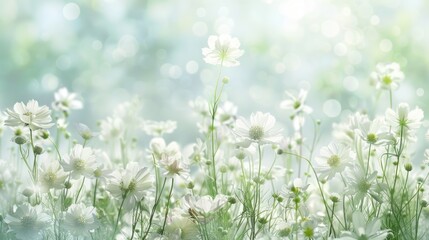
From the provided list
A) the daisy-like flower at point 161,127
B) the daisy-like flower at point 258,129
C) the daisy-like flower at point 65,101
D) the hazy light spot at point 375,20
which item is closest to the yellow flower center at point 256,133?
the daisy-like flower at point 258,129

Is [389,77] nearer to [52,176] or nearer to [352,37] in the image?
[52,176]

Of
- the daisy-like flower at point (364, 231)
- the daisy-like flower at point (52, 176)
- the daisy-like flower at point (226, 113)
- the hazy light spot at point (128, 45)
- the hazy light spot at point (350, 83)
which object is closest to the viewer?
the daisy-like flower at point (364, 231)

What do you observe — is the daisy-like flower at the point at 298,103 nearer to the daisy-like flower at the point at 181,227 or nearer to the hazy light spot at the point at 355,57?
the daisy-like flower at the point at 181,227

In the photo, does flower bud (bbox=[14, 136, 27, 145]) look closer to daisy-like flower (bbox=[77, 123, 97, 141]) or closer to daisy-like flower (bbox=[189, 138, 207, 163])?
daisy-like flower (bbox=[77, 123, 97, 141])

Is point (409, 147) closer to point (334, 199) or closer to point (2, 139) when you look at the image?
point (334, 199)

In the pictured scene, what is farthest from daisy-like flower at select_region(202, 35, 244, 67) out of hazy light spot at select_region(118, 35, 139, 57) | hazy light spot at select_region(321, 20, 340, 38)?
hazy light spot at select_region(118, 35, 139, 57)

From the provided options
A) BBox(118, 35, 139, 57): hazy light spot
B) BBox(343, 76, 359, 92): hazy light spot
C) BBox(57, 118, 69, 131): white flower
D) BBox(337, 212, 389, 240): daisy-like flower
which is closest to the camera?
BBox(337, 212, 389, 240): daisy-like flower

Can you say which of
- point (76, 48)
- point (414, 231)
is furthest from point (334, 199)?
point (76, 48)
